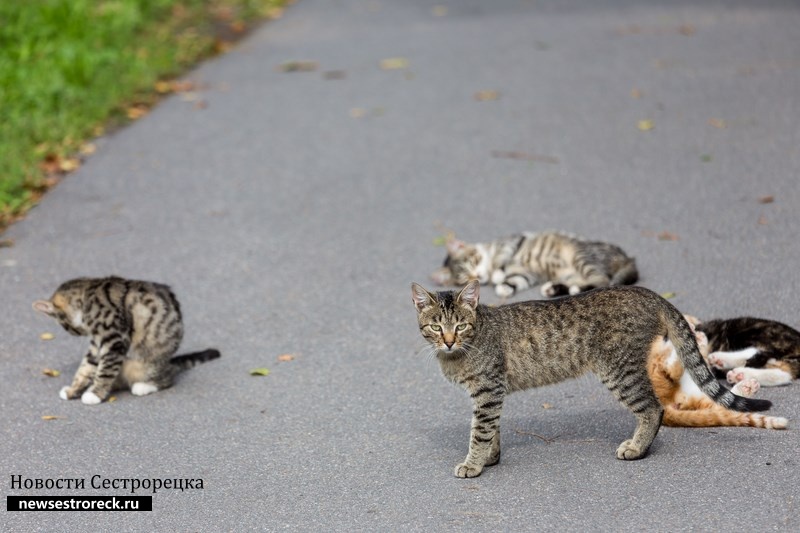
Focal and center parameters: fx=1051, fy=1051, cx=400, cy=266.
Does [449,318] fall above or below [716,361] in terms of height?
above

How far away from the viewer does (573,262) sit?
8.68m

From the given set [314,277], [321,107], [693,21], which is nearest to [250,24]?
[321,107]

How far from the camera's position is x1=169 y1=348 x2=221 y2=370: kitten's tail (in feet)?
24.1

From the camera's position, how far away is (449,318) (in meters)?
5.78

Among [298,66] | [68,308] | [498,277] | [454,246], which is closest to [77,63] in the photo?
[298,66]

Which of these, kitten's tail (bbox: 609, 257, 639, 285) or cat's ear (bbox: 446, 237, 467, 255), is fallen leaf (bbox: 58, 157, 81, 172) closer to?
cat's ear (bbox: 446, 237, 467, 255)

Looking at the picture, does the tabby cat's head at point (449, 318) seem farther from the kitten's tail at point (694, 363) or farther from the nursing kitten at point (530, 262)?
the nursing kitten at point (530, 262)

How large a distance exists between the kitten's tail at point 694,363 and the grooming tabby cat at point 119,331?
335 cm

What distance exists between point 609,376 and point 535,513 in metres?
0.91

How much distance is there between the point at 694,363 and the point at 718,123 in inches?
264

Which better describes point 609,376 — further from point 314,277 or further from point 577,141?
point 577,141

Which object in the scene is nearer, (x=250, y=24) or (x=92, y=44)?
(x=92, y=44)

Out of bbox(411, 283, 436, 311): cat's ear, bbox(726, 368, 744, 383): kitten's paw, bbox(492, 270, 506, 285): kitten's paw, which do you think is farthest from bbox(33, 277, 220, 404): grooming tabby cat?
bbox(726, 368, 744, 383): kitten's paw

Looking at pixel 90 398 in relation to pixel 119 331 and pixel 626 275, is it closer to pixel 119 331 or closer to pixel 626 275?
pixel 119 331
